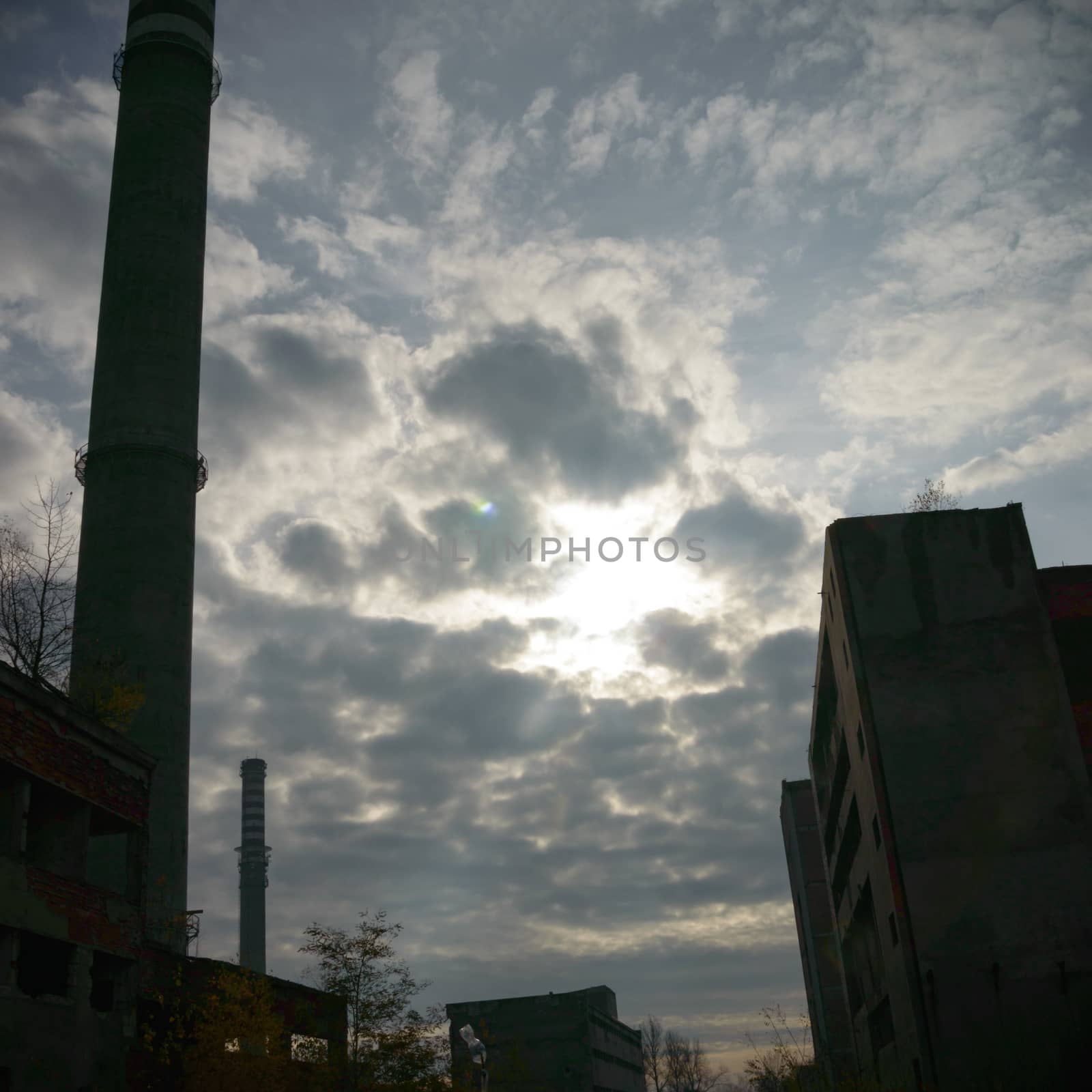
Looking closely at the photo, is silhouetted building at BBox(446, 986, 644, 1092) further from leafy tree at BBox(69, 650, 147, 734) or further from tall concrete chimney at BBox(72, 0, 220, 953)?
leafy tree at BBox(69, 650, 147, 734)

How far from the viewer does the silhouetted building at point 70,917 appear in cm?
2147

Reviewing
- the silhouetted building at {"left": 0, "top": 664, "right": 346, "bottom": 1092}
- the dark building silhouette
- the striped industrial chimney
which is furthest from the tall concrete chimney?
the striped industrial chimney

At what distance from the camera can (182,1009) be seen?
2748 centimetres

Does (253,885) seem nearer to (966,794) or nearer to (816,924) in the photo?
(816,924)

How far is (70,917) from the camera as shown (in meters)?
23.3

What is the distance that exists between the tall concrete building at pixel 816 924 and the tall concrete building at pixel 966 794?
126 feet

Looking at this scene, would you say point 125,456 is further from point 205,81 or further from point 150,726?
point 205,81

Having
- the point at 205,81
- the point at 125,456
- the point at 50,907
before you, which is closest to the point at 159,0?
the point at 205,81

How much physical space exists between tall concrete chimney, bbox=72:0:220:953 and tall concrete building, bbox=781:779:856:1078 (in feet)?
160

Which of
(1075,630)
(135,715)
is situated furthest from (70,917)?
(1075,630)

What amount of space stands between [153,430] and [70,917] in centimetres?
2330

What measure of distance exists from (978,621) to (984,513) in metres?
3.52

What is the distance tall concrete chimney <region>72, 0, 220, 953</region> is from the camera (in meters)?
38.6

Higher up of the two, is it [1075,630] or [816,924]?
[1075,630]
